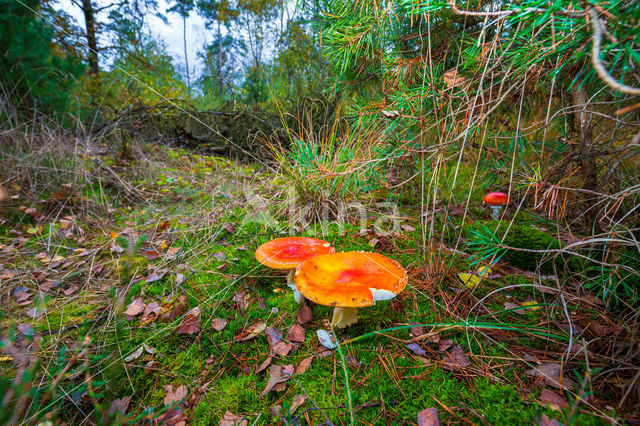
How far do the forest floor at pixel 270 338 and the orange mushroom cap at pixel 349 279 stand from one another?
19cm

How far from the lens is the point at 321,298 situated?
1099 mm

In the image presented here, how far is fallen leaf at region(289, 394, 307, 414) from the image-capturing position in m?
0.99

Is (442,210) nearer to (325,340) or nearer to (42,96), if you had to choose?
(325,340)

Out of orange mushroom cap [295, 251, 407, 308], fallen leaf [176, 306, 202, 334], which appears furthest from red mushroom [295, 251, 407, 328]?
fallen leaf [176, 306, 202, 334]

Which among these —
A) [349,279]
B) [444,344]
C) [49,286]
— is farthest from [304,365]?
[49,286]

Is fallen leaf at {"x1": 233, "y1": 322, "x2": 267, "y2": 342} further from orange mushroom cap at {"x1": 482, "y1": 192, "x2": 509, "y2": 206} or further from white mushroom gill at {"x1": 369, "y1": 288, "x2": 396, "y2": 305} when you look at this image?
orange mushroom cap at {"x1": 482, "y1": 192, "x2": 509, "y2": 206}

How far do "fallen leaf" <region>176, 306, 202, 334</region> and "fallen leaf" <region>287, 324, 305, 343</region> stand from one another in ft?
1.69

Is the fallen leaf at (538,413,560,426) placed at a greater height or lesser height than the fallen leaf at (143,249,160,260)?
lesser

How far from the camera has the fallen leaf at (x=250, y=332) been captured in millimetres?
1320

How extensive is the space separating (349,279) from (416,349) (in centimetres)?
45

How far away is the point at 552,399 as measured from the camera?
896mm

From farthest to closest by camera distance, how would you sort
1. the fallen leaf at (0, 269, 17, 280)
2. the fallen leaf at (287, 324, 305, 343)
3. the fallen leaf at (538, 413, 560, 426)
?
the fallen leaf at (0, 269, 17, 280) → the fallen leaf at (287, 324, 305, 343) → the fallen leaf at (538, 413, 560, 426)

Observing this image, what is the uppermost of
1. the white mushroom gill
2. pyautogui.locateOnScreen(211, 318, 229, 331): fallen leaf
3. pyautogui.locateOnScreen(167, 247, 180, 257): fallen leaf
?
the white mushroom gill

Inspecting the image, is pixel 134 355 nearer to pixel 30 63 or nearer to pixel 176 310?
pixel 176 310
